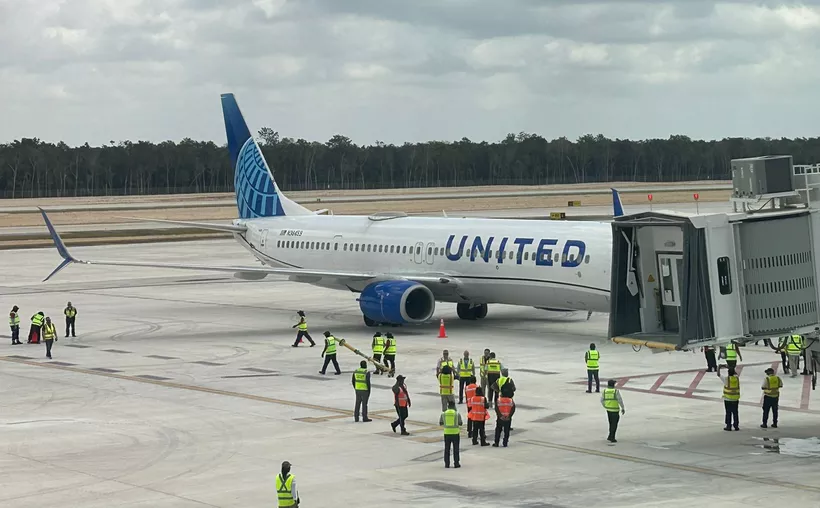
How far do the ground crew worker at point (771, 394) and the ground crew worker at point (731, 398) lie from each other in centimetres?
58

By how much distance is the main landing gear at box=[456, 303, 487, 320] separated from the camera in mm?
46812

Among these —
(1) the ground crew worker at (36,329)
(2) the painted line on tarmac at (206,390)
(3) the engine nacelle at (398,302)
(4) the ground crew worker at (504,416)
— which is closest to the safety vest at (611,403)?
(4) the ground crew worker at (504,416)

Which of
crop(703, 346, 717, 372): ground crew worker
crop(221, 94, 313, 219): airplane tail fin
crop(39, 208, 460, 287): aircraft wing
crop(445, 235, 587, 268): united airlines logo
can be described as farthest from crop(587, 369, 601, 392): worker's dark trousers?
crop(221, 94, 313, 219): airplane tail fin

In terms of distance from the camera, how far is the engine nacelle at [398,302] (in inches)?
1690

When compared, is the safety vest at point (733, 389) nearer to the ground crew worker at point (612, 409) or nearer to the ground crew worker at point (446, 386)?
the ground crew worker at point (612, 409)

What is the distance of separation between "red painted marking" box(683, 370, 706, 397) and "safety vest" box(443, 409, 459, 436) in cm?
928

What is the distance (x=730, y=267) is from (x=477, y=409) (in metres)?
5.71

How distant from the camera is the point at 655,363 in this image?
35312mm

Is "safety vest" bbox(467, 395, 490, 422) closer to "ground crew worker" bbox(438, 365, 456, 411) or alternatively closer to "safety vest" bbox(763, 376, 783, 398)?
"ground crew worker" bbox(438, 365, 456, 411)

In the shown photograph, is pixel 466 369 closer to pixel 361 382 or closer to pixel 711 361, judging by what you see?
pixel 361 382

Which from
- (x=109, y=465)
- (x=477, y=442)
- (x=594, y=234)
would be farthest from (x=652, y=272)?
(x=594, y=234)

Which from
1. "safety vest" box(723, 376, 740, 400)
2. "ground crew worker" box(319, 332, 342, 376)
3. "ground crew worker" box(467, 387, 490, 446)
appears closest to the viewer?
"ground crew worker" box(467, 387, 490, 446)

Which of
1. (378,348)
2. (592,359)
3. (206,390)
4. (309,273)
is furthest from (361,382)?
Answer: (309,273)

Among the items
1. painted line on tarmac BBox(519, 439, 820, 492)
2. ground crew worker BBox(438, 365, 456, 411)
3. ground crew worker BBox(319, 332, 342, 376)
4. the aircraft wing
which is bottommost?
painted line on tarmac BBox(519, 439, 820, 492)
